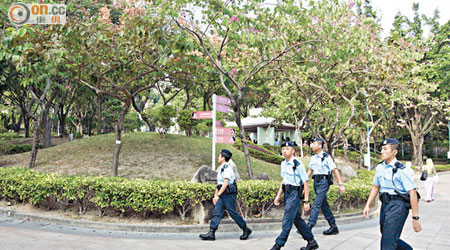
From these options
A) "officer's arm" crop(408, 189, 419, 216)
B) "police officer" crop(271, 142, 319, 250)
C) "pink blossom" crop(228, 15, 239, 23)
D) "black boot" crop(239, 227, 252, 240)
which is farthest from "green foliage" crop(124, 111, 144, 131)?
"officer's arm" crop(408, 189, 419, 216)

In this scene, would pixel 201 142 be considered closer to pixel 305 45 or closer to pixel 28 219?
pixel 305 45

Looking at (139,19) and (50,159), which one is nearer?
(139,19)

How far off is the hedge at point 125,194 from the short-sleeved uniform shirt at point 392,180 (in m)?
3.35

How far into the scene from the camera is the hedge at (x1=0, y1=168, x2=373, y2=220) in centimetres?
693

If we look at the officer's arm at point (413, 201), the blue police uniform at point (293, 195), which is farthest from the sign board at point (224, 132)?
the officer's arm at point (413, 201)

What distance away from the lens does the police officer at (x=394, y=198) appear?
157 inches

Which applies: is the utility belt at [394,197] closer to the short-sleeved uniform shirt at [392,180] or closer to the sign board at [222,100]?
the short-sleeved uniform shirt at [392,180]

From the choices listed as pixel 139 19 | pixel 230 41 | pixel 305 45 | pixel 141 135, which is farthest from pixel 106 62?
pixel 141 135

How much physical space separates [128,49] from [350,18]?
7.10 metres

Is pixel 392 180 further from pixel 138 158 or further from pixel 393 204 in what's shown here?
pixel 138 158

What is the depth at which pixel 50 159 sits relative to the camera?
14.5 metres

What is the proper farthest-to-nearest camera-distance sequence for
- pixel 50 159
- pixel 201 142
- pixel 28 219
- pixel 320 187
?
pixel 201 142, pixel 50 159, pixel 28 219, pixel 320 187

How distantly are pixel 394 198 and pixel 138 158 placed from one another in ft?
38.9

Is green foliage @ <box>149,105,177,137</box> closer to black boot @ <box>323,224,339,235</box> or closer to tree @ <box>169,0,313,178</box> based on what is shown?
tree @ <box>169,0,313,178</box>
